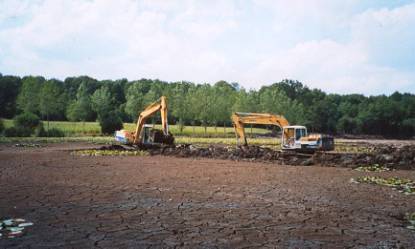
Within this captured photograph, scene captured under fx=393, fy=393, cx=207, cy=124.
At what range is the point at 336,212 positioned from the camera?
348 inches

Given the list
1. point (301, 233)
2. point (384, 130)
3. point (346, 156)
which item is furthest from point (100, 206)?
point (384, 130)

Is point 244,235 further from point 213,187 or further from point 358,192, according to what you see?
point 358,192

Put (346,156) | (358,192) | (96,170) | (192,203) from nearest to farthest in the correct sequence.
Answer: (192,203) → (358,192) → (96,170) → (346,156)

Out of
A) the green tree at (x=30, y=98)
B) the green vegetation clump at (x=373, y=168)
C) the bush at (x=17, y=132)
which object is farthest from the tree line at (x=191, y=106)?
the green vegetation clump at (x=373, y=168)

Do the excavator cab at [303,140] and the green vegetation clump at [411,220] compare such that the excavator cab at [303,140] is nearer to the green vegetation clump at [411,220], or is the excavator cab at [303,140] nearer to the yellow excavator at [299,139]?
the yellow excavator at [299,139]

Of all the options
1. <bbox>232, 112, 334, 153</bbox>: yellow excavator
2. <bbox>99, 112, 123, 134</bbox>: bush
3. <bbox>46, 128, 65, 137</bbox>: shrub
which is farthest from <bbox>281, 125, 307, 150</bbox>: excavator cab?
<bbox>99, 112, 123, 134</bbox>: bush

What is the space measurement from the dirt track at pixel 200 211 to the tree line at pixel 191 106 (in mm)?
47363

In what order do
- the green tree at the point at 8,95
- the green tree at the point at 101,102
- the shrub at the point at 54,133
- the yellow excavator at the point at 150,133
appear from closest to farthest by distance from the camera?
the yellow excavator at the point at 150,133 → the shrub at the point at 54,133 → the green tree at the point at 101,102 → the green tree at the point at 8,95

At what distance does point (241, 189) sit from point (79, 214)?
204 inches

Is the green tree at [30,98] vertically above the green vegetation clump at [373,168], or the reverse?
the green tree at [30,98]

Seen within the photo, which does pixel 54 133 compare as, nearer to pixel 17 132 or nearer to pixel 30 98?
Answer: pixel 17 132

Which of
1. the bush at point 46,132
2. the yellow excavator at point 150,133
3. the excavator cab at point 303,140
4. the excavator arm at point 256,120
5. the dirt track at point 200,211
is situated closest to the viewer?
the dirt track at point 200,211

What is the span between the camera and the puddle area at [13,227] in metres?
6.50

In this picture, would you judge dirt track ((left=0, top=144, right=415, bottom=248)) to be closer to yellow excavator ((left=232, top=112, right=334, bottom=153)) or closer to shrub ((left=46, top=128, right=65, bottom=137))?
yellow excavator ((left=232, top=112, right=334, bottom=153))
